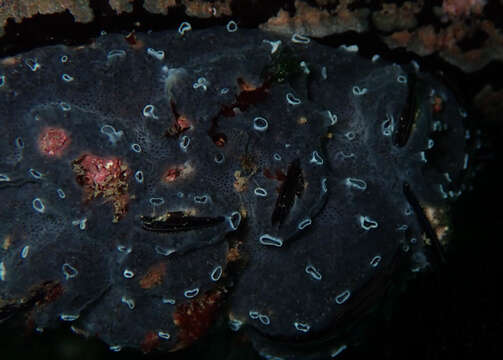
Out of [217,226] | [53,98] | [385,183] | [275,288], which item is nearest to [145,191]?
[217,226]

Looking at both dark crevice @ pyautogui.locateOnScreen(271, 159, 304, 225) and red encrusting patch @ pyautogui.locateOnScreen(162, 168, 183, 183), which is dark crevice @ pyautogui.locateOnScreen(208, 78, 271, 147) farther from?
dark crevice @ pyautogui.locateOnScreen(271, 159, 304, 225)

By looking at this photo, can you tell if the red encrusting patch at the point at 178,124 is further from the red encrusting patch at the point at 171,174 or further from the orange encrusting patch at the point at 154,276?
the orange encrusting patch at the point at 154,276

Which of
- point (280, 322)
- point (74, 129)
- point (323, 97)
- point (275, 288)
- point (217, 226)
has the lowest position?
point (280, 322)

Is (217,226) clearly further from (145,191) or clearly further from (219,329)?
(219,329)

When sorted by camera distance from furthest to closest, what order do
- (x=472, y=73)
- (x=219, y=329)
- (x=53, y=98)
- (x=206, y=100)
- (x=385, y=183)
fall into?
(x=219, y=329), (x=472, y=73), (x=385, y=183), (x=53, y=98), (x=206, y=100)

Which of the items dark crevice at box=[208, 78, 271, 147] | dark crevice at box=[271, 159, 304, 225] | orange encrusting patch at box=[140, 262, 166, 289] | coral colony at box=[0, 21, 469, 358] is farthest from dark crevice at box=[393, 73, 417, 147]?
orange encrusting patch at box=[140, 262, 166, 289]

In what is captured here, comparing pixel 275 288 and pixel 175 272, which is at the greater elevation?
pixel 175 272

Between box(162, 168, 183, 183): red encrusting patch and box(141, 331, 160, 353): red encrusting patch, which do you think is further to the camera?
box(141, 331, 160, 353): red encrusting patch
